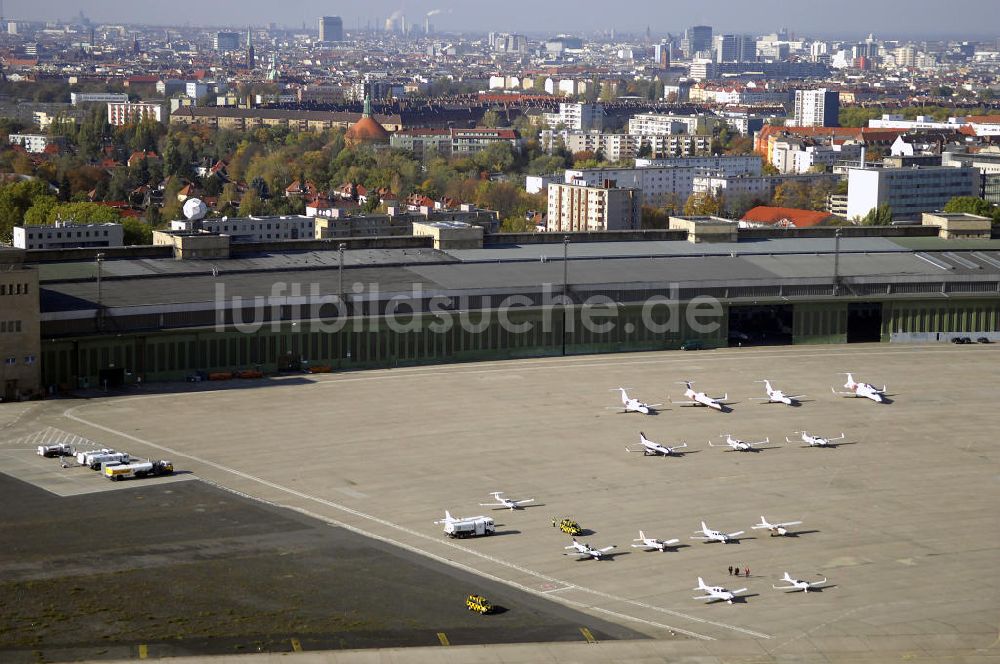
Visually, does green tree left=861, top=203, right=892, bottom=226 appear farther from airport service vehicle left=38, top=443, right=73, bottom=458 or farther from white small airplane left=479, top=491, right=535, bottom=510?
airport service vehicle left=38, top=443, right=73, bottom=458

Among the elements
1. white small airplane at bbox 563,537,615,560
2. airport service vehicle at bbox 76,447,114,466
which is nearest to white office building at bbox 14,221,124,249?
airport service vehicle at bbox 76,447,114,466

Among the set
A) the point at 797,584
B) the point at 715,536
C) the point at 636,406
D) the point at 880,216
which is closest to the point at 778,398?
the point at 636,406

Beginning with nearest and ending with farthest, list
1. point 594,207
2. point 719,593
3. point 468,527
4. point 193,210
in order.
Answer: point 719,593
point 468,527
point 193,210
point 594,207

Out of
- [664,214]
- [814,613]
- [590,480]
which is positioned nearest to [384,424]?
[590,480]

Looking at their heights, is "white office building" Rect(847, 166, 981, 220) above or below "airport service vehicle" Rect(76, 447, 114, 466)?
above

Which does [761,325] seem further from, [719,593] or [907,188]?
[907,188]

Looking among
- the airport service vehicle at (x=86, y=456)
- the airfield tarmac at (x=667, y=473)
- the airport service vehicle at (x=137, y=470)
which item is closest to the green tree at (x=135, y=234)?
the airfield tarmac at (x=667, y=473)
